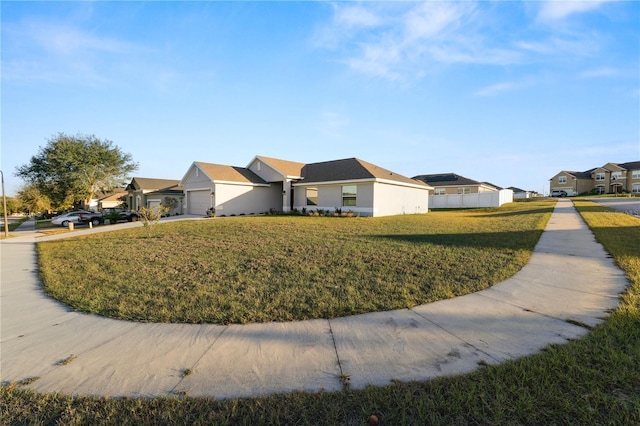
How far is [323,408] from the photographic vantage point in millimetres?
2426

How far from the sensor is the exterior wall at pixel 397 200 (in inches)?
854

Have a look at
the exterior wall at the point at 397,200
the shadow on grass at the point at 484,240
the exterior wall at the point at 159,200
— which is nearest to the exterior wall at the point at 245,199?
the exterior wall at the point at 397,200

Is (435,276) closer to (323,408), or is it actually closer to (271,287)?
(271,287)

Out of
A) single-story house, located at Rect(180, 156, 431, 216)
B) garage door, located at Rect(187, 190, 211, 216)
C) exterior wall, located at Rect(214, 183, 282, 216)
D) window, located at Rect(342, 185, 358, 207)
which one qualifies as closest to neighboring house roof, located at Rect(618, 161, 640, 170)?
single-story house, located at Rect(180, 156, 431, 216)

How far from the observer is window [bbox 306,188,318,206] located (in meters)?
24.4

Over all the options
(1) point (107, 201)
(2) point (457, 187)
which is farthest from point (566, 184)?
(1) point (107, 201)

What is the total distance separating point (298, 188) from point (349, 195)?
5042 mm

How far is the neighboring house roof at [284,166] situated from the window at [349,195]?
16.6ft

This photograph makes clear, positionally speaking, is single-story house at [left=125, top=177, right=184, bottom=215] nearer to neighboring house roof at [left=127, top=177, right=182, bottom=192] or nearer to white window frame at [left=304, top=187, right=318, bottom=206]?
neighboring house roof at [left=127, top=177, right=182, bottom=192]

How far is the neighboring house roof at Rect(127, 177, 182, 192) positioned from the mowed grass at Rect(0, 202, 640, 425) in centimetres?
3603

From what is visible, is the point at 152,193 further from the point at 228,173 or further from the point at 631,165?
the point at 631,165

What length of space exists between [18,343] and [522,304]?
7.24m

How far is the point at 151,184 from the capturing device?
36.0 meters

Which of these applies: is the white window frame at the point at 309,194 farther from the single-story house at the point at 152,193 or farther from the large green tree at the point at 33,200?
the large green tree at the point at 33,200
